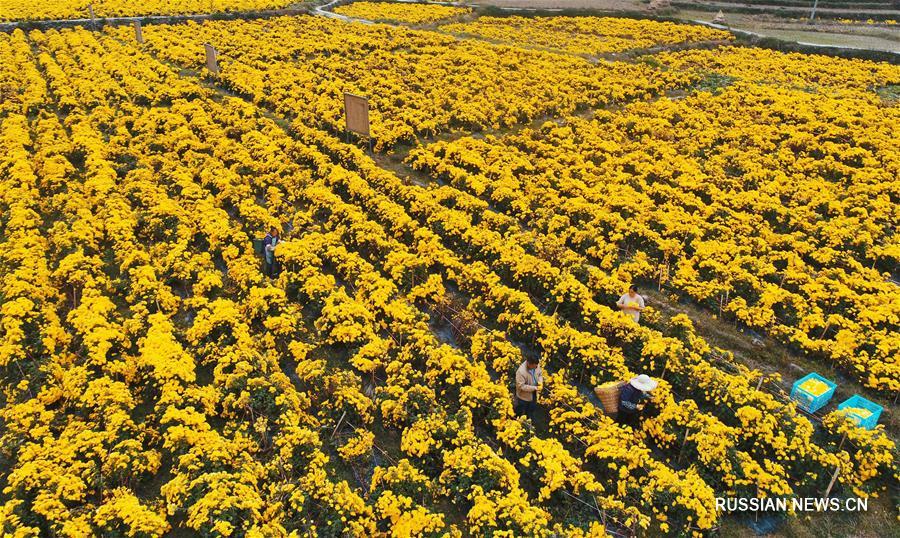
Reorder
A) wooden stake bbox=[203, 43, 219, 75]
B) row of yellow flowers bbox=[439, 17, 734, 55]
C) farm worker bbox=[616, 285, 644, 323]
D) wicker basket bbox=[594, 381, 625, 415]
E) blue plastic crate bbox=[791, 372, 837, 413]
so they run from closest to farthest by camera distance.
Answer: wicker basket bbox=[594, 381, 625, 415] → blue plastic crate bbox=[791, 372, 837, 413] → farm worker bbox=[616, 285, 644, 323] → wooden stake bbox=[203, 43, 219, 75] → row of yellow flowers bbox=[439, 17, 734, 55]

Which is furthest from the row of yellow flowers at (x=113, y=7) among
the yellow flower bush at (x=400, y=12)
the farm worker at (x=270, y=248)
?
the farm worker at (x=270, y=248)

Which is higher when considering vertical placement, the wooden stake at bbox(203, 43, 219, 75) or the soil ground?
the soil ground

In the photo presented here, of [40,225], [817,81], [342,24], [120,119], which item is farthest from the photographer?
[342,24]

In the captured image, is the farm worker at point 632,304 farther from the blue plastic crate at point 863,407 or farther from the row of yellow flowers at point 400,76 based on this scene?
the row of yellow flowers at point 400,76

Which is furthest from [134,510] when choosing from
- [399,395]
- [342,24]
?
[342,24]

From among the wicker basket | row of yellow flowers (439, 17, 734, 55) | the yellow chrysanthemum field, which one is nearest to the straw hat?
the yellow chrysanthemum field

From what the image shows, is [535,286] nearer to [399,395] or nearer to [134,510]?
[399,395]

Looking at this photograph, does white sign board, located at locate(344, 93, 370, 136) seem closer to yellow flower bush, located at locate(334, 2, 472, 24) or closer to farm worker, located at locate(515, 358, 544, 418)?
farm worker, located at locate(515, 358, 544, 418)
